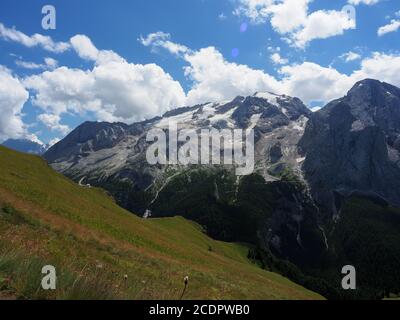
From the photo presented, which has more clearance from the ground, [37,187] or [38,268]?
[37,187]

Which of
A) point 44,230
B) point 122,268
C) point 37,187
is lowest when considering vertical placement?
point 122,268

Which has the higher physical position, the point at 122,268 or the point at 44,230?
the point at 44,230
